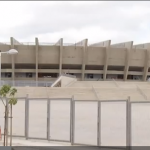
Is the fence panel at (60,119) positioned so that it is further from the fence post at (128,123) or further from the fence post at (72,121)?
the fence post at (128,123)

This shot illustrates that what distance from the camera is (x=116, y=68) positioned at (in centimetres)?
6650

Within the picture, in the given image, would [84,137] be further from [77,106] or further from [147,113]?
[147,113]

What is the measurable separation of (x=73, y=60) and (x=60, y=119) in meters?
45.6

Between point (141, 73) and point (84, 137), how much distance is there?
2064 inches

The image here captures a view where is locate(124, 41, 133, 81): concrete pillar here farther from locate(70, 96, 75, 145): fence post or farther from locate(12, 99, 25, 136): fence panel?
locate(70, 96, 75, 145): fence post

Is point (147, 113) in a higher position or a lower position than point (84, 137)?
higher

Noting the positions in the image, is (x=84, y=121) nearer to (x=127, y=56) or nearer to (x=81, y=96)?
(x=81, y=96)

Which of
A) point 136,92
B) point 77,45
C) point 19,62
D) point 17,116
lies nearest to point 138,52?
point 77,45

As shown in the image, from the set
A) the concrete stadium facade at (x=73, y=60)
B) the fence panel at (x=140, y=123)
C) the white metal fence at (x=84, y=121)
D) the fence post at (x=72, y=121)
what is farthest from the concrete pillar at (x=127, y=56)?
the fence panel at (x=140, y=123)

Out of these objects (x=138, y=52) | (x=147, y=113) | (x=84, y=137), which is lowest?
(x=84, y=137)

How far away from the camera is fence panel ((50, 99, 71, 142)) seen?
46.9ft

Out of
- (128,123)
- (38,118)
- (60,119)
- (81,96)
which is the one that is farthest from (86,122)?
(81,96)

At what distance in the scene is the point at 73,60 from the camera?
2362 inches

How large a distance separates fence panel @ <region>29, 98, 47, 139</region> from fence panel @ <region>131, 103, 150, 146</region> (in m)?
4.57
